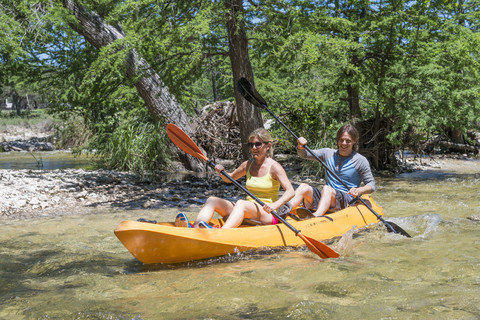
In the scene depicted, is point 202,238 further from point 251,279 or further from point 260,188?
point 260,188

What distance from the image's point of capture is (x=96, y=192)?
785 cm

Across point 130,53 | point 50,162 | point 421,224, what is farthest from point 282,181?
point 50,162

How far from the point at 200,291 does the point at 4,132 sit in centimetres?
2654

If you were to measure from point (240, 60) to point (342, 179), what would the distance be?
118 inches

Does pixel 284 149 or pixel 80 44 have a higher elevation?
pixel 80 44

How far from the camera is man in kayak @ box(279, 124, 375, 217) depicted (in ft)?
17.0

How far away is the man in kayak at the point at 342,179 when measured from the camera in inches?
204

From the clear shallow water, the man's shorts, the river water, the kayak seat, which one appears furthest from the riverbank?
the clear shallow water

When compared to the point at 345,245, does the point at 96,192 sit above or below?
above

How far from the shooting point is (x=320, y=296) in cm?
328

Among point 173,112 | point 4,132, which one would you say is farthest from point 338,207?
point 4,132

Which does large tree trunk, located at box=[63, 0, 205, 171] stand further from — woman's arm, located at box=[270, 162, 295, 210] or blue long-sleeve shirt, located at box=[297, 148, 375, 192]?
woman's arm, located at box=[270, 162, 295, 210]

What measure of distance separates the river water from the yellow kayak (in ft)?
0.33

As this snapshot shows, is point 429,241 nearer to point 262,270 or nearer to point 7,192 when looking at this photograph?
point 262,270
